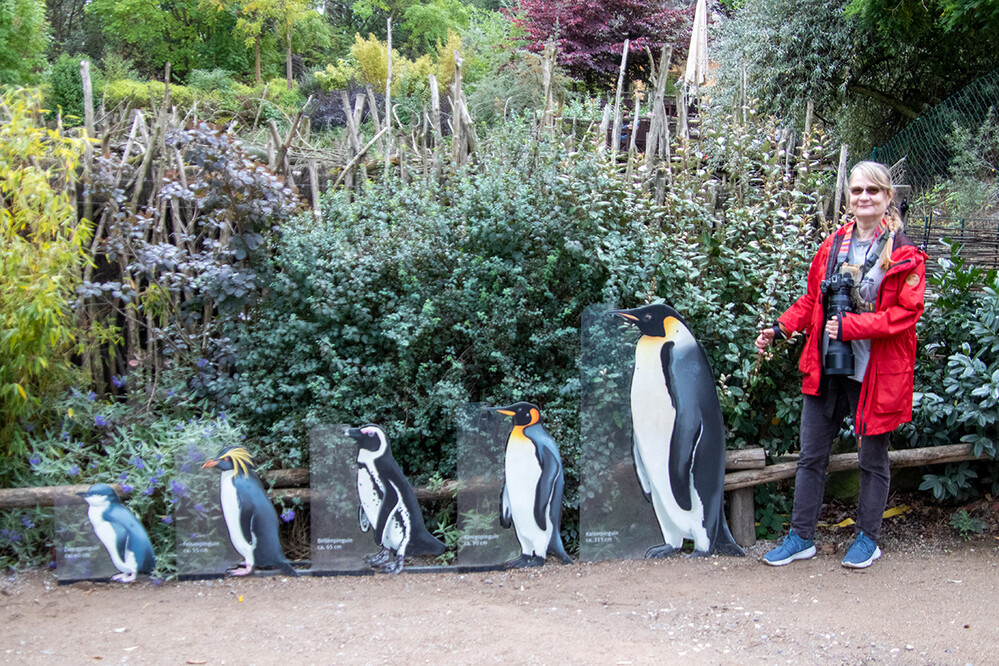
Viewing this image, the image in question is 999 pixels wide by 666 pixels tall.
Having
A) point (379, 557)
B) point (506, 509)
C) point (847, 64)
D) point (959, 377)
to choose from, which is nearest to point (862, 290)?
point (959, 377)

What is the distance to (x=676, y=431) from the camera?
370 cm

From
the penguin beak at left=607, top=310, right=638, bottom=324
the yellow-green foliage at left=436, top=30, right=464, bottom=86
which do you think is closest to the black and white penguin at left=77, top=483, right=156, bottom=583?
the penguin beak at left=607, top=310, right=638, bottom=324

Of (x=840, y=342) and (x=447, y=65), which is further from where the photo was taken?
(x=447, y=65)

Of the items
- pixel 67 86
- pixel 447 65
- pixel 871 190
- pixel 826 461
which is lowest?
pixel 826 461

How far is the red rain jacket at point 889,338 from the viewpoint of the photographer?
3232mm

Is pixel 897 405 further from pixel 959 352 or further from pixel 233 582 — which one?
pixel 233 582

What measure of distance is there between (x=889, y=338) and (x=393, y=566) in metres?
2.46

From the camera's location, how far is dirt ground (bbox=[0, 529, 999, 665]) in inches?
112

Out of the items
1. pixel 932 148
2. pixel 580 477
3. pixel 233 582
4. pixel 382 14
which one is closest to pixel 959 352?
pixel 580 477

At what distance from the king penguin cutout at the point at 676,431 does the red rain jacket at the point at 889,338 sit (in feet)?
1.71

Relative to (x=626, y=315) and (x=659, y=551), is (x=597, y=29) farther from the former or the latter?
(x=659, y=551)

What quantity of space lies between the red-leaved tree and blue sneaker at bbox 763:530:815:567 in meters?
10.2

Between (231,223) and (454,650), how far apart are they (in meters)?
2.77

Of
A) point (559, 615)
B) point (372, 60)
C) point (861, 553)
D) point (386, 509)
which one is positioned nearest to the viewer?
point (559, 615)
